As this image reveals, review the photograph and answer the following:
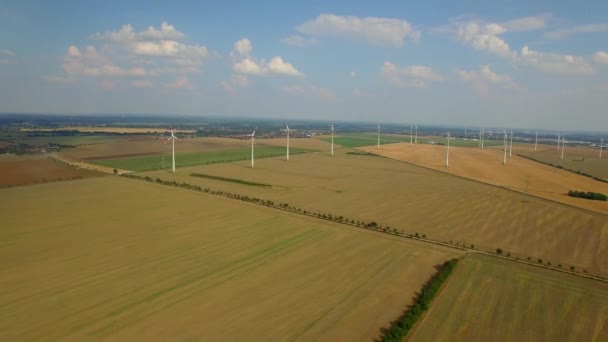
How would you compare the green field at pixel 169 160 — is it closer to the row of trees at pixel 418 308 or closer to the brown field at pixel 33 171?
the brown field at pixel 33 171

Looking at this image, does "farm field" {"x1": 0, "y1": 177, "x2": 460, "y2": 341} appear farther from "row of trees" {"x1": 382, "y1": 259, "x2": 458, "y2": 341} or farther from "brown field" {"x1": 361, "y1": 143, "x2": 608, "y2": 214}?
"brown field" {"x1": 361, "y1": 143, "x2": 608, "y2": 214}

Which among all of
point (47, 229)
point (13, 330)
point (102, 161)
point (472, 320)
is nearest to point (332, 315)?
point (472, 320)

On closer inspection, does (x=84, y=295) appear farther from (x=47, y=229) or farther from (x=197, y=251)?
(x=47, y=229)

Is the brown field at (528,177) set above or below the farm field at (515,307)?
above

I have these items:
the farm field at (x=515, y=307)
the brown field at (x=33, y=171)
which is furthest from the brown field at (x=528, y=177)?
the brown field at (x=33, y=171)

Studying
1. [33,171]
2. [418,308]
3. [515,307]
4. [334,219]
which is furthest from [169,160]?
[515,307]
